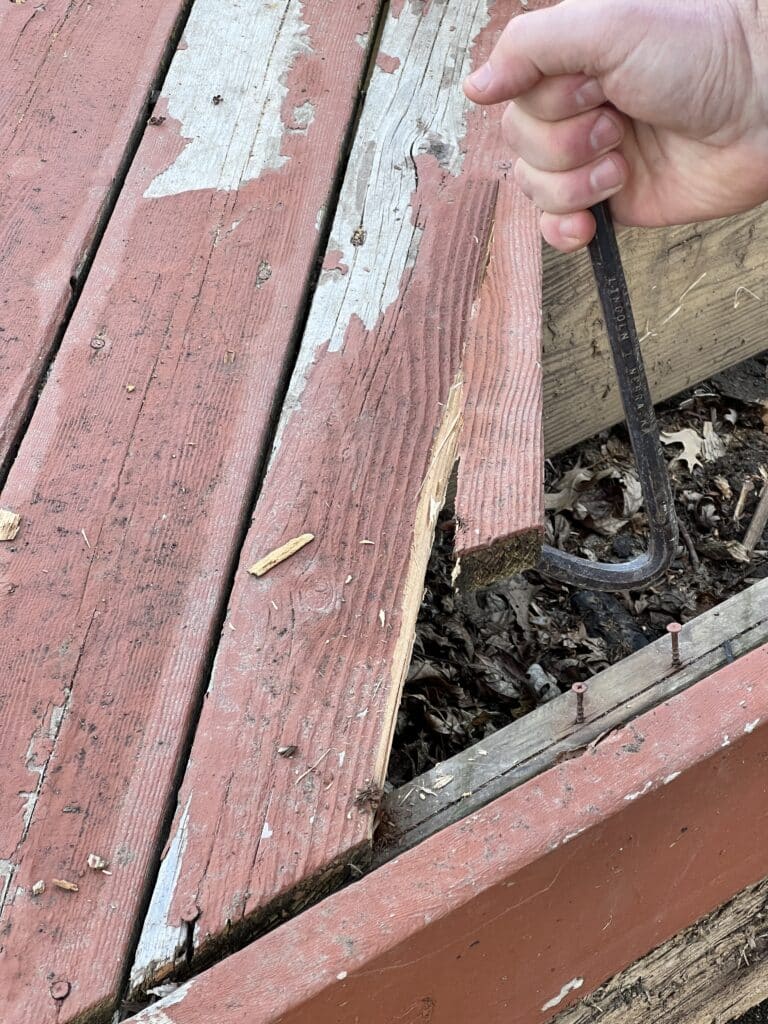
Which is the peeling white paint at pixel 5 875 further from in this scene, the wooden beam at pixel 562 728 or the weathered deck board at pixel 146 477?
the wooden beam at pixel 562 728

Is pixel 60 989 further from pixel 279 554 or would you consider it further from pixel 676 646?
pixel 676 646

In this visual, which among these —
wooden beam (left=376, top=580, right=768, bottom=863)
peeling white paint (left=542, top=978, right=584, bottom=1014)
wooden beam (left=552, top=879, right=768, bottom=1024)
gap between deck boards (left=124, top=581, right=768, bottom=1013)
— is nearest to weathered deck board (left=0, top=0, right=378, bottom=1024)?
gap between deck boards (left=124, top=581, right=768, bottom=1013)

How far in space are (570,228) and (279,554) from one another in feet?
2.08

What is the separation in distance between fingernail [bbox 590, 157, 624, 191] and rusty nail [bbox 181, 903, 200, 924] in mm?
1100

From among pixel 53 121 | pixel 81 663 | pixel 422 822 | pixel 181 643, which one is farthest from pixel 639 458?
pixel 53 121

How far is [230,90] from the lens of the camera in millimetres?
2158

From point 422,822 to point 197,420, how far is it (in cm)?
73

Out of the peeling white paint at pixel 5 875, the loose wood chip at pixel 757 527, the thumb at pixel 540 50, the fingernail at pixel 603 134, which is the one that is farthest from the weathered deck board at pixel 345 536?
the loose wood chip at pixel 757 527

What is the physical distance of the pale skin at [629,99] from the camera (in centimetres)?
127

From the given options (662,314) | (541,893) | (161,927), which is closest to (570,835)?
(541,893)

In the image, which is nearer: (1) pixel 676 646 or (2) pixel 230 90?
(1) pixel 676 646

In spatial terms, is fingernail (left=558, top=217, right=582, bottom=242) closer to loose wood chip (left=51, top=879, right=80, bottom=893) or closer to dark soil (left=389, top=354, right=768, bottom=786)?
dark soil (left=389, top=354, right=768, bottom=786)

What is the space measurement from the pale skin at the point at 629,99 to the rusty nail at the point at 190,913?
1.04 meters

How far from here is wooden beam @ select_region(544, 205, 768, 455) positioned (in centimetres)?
235
